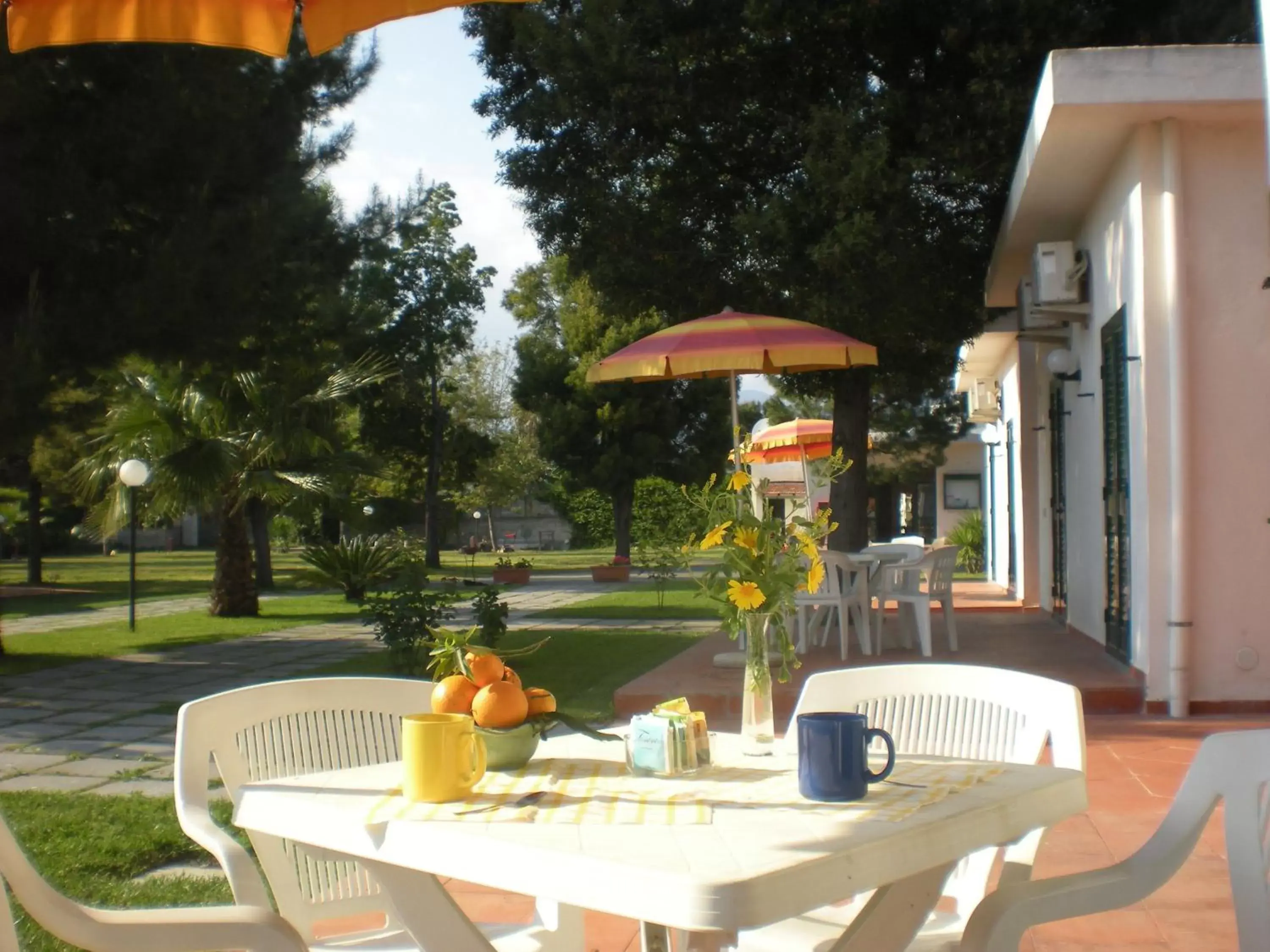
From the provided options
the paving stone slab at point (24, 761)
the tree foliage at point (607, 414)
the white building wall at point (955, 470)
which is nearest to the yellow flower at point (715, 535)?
the paving stone slab at point (24, 761)

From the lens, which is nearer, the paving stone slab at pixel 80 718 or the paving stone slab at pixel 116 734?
the paving stone slab at pixel 116 734

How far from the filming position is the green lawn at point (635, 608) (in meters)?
14.8

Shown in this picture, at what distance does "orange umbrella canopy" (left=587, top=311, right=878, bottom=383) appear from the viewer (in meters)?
7.52

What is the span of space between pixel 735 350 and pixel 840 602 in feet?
7.08

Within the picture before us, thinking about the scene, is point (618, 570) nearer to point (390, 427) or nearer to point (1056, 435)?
point (390, 427)

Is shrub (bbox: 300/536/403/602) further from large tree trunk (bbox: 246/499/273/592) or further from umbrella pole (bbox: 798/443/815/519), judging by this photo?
umbrella pole (bbox: 798/443/815/519)

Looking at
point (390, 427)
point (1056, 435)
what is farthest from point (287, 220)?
point (390, 427)

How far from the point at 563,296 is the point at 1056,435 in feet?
62.1

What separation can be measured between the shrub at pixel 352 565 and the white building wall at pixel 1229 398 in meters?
11.9

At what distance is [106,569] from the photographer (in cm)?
2941

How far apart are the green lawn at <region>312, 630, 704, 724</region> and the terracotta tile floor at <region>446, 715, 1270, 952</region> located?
2922mm

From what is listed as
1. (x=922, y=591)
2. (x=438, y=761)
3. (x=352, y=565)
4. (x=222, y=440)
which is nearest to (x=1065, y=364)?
(x=922, y=591)

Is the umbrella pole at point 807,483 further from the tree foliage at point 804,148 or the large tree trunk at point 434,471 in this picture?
the large tree trunk at point 434,471

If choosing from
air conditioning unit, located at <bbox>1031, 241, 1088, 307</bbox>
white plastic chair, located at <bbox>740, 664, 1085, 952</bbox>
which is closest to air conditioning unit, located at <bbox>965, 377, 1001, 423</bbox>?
air conditioning unit, located at <bbox>1031, 241, 1088, 307</bbox>
